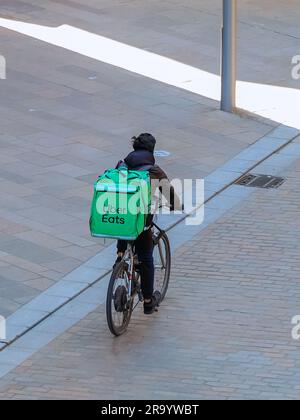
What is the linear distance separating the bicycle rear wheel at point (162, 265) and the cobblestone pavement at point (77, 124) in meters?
0.94

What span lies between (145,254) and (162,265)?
29.1 inches

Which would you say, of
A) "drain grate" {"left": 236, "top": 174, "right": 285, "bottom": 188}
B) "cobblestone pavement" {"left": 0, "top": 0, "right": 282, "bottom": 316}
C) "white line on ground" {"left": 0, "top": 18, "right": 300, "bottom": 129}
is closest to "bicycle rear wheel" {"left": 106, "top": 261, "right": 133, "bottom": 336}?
"cobblestone pavement" {"left": 0, "top": 0, "right": 282, "bottom": 316}

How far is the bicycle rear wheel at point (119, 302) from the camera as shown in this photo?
9.56 metres

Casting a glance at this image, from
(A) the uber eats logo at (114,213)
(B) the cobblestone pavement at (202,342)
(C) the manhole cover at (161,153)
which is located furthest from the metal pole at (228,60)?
(A) the uber eats logo at (114,213)

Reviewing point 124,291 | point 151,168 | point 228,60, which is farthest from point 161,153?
point 124,291

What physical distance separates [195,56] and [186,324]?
28.8 ft

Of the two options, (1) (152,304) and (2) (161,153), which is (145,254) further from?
(2) (161,153)

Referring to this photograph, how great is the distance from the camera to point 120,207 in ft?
31.0

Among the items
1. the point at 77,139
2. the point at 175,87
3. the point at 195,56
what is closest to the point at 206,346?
the point at 77,139

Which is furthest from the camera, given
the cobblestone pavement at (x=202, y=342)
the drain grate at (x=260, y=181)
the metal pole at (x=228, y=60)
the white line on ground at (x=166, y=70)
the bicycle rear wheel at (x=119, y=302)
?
the white line on ground at (x=166, y=70)

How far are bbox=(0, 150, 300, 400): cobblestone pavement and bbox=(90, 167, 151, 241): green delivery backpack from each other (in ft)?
3.21

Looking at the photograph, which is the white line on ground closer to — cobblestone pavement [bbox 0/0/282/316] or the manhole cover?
cobblestone pavement [bbox 0/0/282/316]

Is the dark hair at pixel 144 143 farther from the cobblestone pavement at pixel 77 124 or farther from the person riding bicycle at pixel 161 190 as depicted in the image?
the cobblestone pavement at pixel 77 124

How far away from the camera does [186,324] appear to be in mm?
10141
